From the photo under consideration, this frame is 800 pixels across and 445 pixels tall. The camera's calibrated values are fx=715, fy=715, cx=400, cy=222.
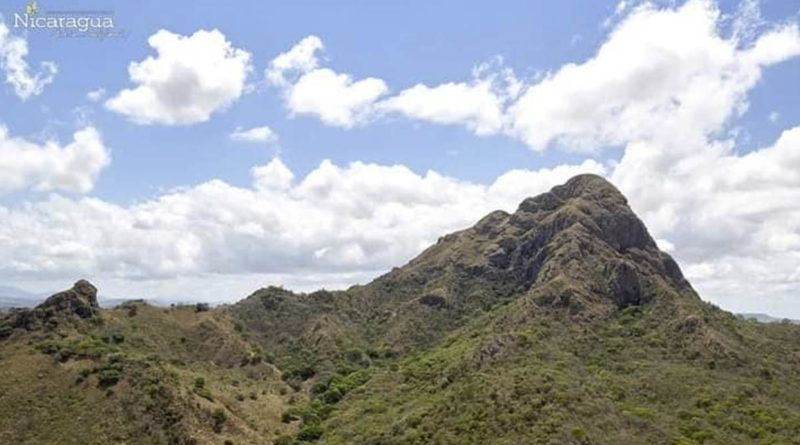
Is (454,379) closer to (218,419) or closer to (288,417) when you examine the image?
(288,417)

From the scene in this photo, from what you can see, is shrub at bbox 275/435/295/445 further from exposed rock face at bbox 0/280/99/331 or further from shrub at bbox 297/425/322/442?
exposed rock face at bbox 0/280/99/331

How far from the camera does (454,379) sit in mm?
146000

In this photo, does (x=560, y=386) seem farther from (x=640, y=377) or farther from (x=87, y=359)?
(x=87, y=359)

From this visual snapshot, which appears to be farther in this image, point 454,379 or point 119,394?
point 454,379

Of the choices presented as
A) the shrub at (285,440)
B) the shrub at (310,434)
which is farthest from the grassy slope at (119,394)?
the shrub at (310,434)

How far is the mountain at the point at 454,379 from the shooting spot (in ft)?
378

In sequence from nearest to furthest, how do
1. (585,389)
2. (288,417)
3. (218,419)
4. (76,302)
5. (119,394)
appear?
1. (585,389)
2. (119,394)
3. (218,419)
4. (288,417)
5. (76,302)

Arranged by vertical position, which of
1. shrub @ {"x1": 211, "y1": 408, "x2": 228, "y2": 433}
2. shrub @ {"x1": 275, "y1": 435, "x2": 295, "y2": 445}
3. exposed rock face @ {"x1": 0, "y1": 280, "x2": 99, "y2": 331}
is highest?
exposed rock face @ {"x1": 0, "y1": 280, "x2": 99, "y2": 331}

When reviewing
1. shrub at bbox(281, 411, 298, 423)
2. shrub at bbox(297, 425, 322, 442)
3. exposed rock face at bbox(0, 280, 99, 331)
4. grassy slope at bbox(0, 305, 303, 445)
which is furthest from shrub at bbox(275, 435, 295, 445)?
exposed rock face at bbox(0, 280, 99, 331)

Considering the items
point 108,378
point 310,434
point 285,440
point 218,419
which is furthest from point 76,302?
point 310,434

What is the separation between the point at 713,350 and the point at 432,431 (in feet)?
240

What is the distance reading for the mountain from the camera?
378ft

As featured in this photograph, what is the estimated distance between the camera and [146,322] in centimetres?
18550

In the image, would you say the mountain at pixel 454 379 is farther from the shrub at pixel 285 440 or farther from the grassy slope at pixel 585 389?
the grassy slope at pixel 585 389
